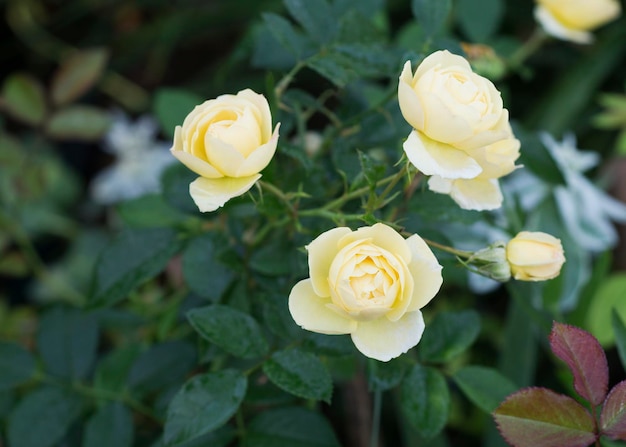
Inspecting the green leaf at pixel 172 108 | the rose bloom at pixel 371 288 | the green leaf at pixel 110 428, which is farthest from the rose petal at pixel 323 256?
the green leaf at pixel 172 108

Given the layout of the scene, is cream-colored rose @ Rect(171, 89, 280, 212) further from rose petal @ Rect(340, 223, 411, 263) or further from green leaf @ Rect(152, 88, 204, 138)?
green leaf @ Rect(152, 88, 204, 138)

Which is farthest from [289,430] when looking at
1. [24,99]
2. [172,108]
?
[24,99]

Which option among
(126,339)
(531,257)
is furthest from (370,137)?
(126,339)

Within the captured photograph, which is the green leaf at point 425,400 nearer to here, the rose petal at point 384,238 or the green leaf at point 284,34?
the rose petal at point 384,238

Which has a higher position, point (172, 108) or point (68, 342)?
point (172, 108)

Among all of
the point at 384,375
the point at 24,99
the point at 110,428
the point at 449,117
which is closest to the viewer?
the point at 449,117

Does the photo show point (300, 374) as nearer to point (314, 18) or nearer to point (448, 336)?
point (448, 336)

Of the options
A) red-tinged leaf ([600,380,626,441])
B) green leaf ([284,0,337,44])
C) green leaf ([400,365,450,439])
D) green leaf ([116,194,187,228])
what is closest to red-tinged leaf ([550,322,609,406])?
red-tinged leaf ([600,380,626,441])
